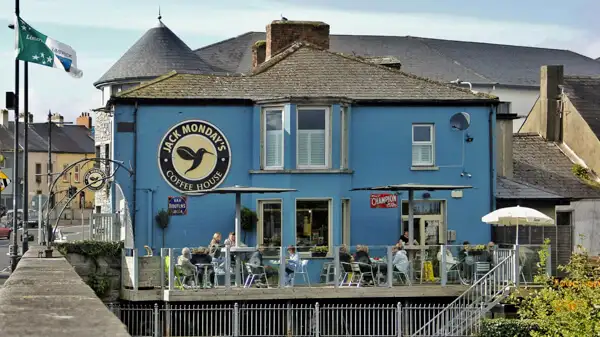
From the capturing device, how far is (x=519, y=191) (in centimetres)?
3731

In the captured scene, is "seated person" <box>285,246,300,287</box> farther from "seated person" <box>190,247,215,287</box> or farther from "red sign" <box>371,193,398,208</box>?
"red sign" <box>371,193,398,208</box>

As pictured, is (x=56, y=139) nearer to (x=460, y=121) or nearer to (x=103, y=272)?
(x=460, y=121)

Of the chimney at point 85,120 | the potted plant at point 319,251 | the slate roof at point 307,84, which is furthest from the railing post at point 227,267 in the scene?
the chimney at point 85,120

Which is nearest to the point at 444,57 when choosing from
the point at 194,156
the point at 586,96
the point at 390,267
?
the point at 586,96

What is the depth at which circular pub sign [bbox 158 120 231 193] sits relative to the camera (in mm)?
34719

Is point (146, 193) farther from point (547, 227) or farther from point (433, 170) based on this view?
point (547, 227)

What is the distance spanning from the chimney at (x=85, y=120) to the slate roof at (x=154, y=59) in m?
67.4

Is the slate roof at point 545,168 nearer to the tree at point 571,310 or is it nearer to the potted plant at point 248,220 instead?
the potted plant at point 248,220

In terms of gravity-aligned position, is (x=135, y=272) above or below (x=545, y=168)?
below

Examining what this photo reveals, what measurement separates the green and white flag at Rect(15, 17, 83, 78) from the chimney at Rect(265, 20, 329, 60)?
631cm

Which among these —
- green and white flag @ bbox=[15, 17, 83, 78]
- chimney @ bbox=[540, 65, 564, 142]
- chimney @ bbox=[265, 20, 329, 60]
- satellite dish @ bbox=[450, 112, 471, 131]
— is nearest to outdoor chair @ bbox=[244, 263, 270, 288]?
satellite dish @ bbox=[450, 112, 471, 131]

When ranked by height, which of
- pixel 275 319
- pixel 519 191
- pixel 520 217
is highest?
pixel 519 191

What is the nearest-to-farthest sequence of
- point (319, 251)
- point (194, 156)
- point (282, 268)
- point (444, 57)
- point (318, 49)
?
point (282, 268) → point (319, 251) → point (194, 156) → point (318, 49) → point (444, 57)

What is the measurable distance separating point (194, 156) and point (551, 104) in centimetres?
1607
